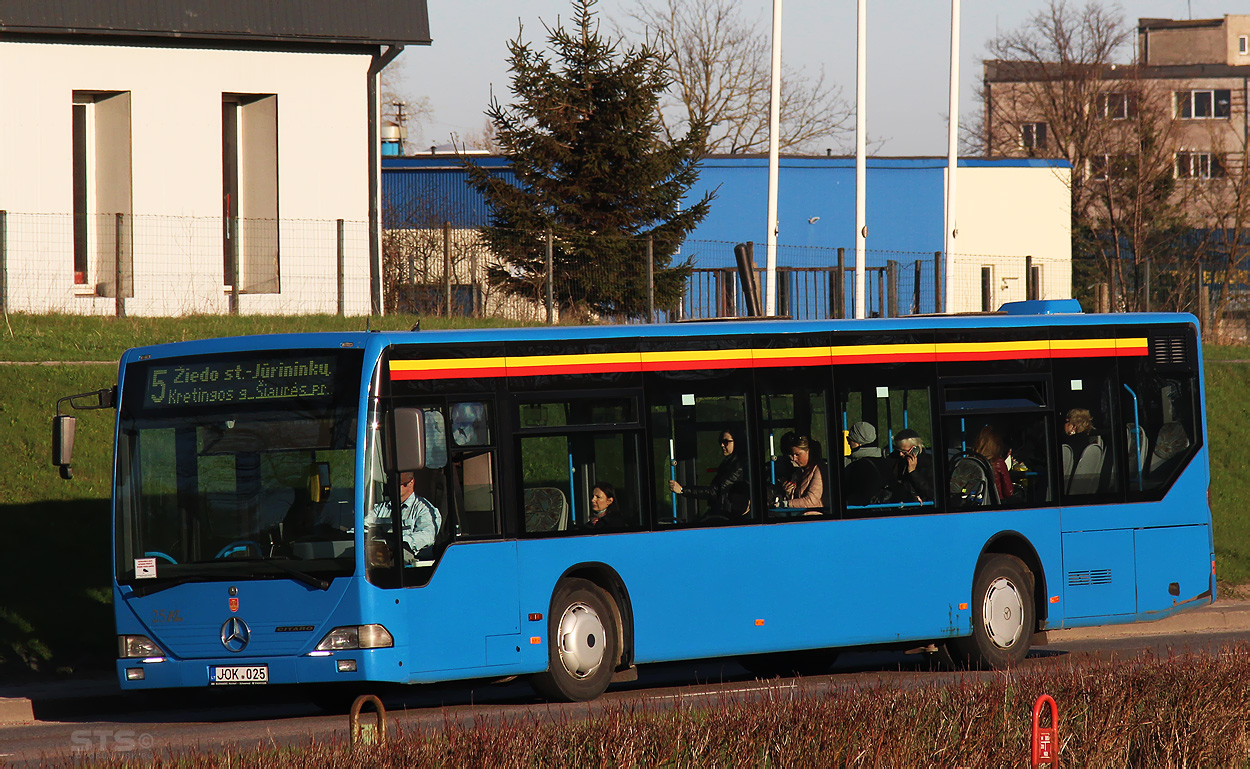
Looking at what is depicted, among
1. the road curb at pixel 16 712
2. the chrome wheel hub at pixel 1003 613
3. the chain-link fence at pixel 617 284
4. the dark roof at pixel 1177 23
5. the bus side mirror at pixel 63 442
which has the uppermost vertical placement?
the dark roof at pixel 1177 23

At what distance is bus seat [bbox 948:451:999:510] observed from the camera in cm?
1372

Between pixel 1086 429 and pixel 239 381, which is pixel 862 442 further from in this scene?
pixel 239 381

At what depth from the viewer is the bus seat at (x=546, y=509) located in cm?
1175

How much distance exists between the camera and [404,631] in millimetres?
10938

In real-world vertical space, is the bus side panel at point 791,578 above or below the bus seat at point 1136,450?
below

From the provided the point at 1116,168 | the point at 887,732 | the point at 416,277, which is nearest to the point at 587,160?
the point at 416,277

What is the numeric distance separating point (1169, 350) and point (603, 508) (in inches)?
231

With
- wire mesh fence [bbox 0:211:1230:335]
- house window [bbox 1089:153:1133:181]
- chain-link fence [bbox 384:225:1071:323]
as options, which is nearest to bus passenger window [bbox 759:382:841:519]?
wire mesh fence [bbox 0:211:1230:335]

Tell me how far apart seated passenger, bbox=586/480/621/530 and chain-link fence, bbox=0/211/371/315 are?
14.0m

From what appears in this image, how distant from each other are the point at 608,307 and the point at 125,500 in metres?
17.9

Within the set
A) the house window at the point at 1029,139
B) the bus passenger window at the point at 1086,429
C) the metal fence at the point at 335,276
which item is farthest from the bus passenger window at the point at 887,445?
the house window at the point at 1029,139

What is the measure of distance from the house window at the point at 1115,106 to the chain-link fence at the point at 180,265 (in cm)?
3996

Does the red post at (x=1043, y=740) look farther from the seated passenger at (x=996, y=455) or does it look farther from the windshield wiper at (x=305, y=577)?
the seated passenger at (x=996, y=455)

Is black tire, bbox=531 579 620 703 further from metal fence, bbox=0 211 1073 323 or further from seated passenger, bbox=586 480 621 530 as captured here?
metal fence, bbox=0 211 1073 323
